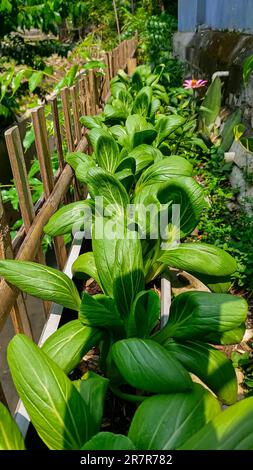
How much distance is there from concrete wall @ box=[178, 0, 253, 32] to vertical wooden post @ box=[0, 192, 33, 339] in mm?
3322

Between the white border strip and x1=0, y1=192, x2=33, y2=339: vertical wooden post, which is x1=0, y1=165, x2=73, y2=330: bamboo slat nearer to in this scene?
x1=0, y1=192, x2=33, y2=339: vertical wooden post

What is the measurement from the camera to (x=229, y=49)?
389cm

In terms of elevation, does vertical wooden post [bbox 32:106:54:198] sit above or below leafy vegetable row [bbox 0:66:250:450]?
above

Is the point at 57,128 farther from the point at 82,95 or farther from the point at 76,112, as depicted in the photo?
the point at 82,95

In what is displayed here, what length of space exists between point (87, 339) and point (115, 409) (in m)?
0.33

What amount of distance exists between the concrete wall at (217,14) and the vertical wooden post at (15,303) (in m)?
3.32

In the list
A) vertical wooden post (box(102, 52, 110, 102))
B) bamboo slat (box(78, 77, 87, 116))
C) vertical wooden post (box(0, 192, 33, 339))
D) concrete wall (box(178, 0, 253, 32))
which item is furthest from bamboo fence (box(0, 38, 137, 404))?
concrete wall (box(178, 0, 253, 32))

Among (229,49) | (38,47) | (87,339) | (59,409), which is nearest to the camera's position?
(59,409)

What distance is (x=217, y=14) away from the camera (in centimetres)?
490

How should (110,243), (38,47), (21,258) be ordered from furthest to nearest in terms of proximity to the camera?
(38,47) → (21,258) → (110,243)

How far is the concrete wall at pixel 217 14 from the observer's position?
372 centimetres

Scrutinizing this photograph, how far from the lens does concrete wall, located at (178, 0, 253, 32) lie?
3.72 m

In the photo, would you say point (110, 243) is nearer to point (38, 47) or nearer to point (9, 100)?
point (9, 100)

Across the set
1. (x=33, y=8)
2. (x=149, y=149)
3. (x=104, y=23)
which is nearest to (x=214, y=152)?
(x=149, y=149)
